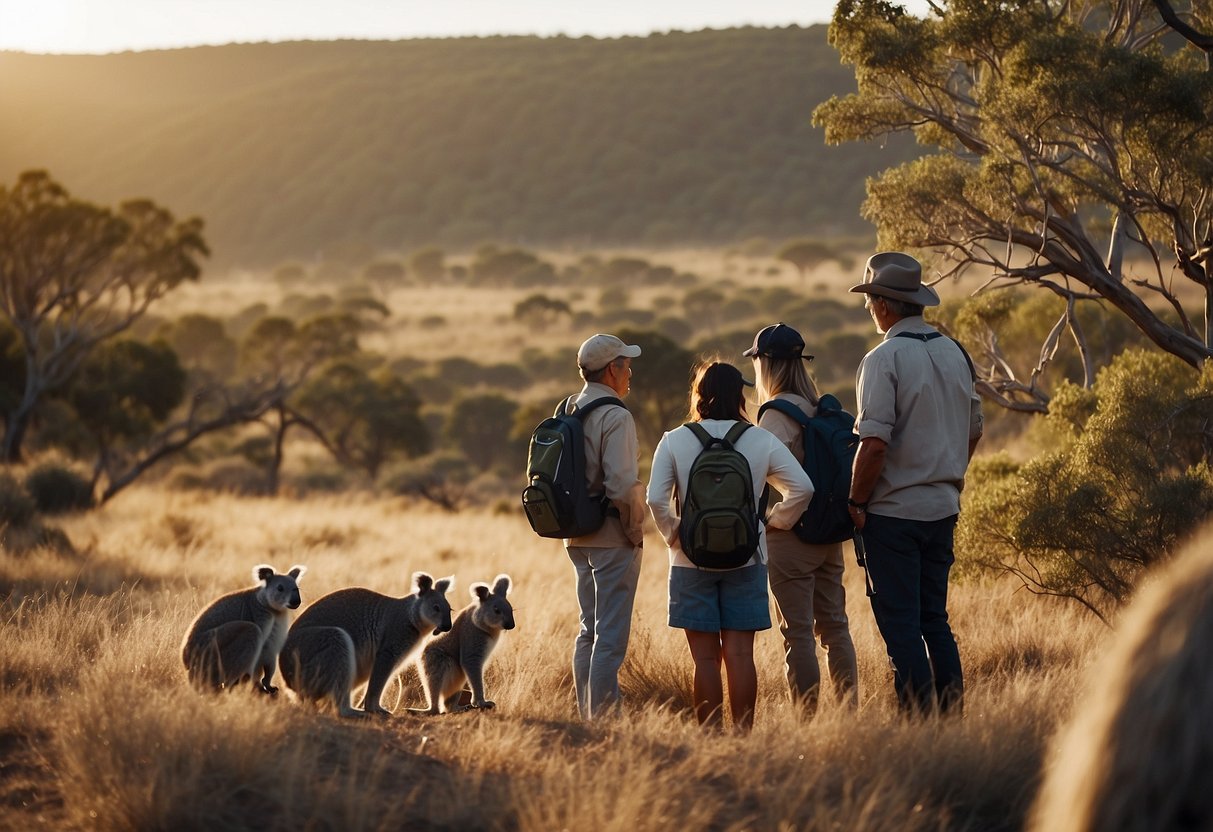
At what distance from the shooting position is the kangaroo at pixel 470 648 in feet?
22.2

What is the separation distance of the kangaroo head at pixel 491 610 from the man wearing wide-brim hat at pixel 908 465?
1.82 meters

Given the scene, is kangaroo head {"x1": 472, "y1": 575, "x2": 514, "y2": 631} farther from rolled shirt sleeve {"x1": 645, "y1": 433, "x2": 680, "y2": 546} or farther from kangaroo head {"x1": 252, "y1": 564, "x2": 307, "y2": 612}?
rolled shirt sleeve {"x1": 645, "y1": 433, "x2": 680, "y2": 546}

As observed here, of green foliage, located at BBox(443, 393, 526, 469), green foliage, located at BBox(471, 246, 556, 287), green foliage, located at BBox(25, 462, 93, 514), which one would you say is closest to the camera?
green foliage, located at BBox(25, 462, 93, 514)

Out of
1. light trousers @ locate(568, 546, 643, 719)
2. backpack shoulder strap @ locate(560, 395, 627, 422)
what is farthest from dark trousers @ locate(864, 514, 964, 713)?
backpack shoulder strap @ locate(560, 395, 627, 422)

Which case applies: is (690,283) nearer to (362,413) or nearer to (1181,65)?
(362,413)

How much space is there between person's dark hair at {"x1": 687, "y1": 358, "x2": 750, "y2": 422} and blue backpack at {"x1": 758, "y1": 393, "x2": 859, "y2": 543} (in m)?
0.31

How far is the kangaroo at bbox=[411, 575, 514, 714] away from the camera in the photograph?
6770 mm

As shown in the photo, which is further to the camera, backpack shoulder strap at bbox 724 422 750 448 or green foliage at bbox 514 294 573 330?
green foliage at bbox 514 294 573 330

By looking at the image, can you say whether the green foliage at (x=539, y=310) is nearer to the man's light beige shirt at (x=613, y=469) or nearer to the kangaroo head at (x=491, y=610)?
the kangaroo head at (x=491, y=610)

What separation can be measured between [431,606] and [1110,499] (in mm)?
5201

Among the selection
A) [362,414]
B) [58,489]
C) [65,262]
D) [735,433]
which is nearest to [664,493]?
[735,433]

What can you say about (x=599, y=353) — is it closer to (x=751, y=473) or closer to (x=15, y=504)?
(x=751, y=473)

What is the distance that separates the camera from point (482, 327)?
178ft

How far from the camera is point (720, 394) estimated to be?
6273 mm
